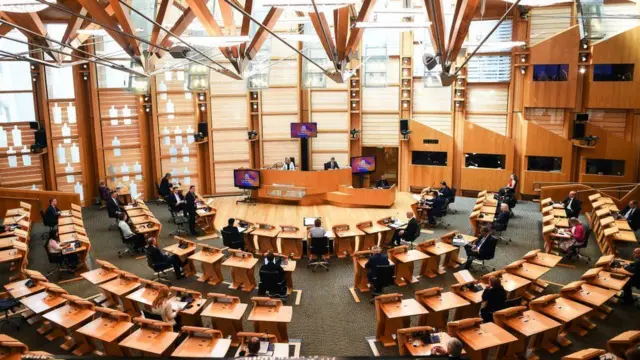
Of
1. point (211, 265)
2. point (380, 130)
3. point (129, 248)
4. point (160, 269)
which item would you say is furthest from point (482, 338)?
point (380, 130)

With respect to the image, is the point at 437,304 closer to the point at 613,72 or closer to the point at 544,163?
the point at 544,163

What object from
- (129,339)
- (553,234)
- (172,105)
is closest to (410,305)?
(129,339)

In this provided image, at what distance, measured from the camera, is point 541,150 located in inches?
703

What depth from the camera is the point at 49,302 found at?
880 cm

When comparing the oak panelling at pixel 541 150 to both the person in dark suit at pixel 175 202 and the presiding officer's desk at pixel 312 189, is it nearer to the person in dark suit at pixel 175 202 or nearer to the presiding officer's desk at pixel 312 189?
the presiding officer's desk at pixel 312 189

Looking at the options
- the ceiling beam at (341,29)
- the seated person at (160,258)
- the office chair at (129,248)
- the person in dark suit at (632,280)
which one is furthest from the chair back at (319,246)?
the person in dark suit at (632,280)

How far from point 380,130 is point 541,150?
5.71 metres

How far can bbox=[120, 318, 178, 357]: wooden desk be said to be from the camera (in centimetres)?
717

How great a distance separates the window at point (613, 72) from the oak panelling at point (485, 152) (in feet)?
11.2

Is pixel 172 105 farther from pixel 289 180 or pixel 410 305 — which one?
pixel 410 305

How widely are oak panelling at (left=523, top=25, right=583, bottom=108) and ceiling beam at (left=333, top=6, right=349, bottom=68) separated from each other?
32.5ft

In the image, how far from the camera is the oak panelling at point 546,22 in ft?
58.3

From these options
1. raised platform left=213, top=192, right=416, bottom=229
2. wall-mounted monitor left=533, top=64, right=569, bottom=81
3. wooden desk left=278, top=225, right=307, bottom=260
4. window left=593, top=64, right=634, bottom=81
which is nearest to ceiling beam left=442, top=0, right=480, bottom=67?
wooden desk left=278, top=225, right=307, bottom=260

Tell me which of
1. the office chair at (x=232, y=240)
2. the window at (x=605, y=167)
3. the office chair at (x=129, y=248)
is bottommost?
the office chair at (x=129, y=248)
